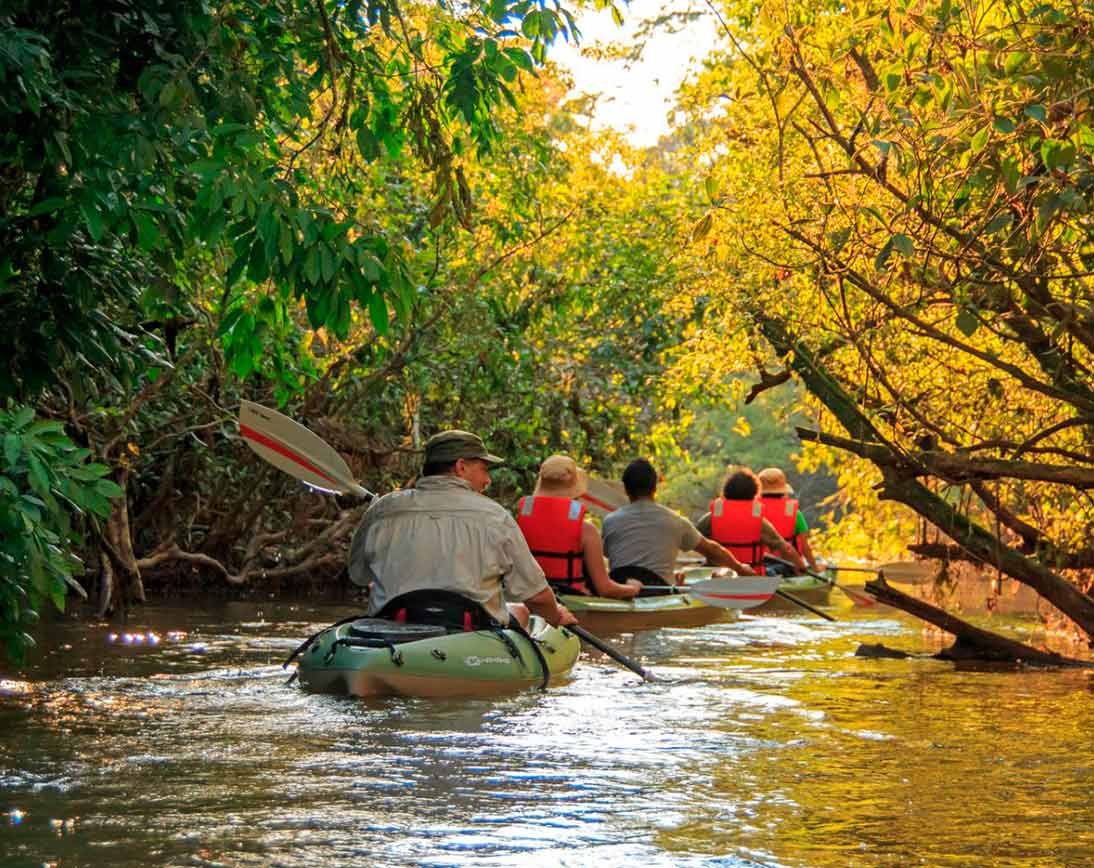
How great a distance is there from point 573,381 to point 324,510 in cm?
296

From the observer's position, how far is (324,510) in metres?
16.9

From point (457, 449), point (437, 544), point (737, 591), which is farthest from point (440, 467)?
point (737, 591)

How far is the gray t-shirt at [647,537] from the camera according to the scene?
12.2 m

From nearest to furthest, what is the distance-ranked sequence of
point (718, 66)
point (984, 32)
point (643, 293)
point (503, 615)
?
point (984, 32)
point (503, 615)
point (718, 66)
point (643, 293)

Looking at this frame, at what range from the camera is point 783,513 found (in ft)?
53.2

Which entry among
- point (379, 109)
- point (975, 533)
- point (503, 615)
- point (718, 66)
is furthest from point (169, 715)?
point (718, 66)

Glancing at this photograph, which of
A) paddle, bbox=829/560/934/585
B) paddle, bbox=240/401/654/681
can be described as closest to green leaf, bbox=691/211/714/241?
paddle, bbox=240/401/654/681

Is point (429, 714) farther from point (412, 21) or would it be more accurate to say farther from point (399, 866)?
point (412, 21)

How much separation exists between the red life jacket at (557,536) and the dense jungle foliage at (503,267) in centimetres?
174

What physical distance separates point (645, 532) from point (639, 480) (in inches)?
15.9

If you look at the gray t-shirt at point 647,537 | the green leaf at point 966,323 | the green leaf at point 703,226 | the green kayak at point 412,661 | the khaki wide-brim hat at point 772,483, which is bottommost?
the green kayak at point 412,661

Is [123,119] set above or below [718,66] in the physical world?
below

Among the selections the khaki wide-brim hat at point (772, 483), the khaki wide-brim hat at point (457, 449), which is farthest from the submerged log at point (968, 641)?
the khaki wide-brim hat at point (772, 483)

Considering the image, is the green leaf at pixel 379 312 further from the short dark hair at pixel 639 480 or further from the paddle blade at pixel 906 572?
the paddle blade at pixel 906 572
